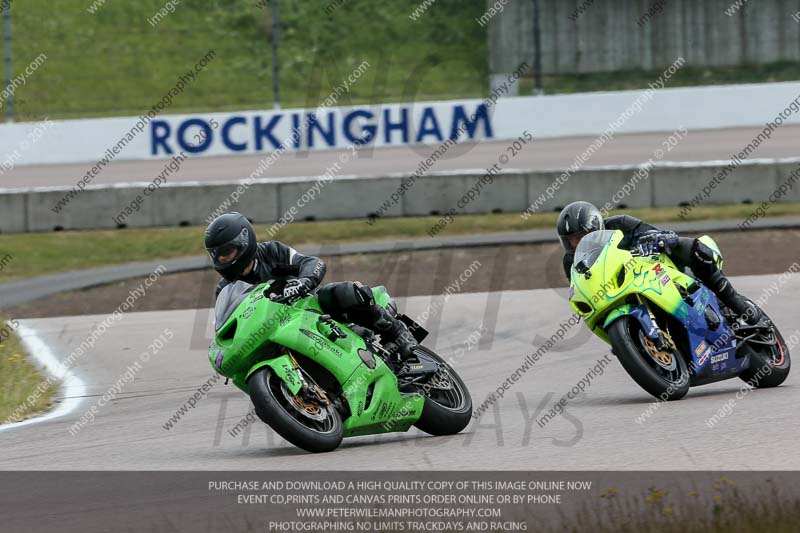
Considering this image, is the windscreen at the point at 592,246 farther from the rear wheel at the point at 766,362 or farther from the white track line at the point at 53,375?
the white track line at the point at 53,375

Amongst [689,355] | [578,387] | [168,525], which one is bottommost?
[578,387]

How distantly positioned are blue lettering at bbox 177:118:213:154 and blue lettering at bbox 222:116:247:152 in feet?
0.80

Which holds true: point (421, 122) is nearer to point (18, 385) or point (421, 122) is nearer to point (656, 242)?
point (18, 385)

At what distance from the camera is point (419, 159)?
20844 mm

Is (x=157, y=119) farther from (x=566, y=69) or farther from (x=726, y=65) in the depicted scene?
(x=726, y=65)

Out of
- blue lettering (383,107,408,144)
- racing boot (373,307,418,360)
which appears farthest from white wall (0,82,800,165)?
racing boot (373,307,418,360)

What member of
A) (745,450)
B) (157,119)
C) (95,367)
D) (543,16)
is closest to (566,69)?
(543,16)

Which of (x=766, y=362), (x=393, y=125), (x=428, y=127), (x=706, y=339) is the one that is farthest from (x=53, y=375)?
(x=428, y=127)

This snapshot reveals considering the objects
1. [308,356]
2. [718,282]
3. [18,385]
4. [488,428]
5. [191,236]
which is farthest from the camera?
[191,236]

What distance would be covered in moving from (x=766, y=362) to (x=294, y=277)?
10.7 ft

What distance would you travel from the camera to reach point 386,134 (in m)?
21.2

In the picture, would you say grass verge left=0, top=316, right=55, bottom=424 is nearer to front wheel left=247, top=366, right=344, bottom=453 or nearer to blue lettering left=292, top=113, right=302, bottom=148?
front wheel left=247, top=366, right=344, bottom=453

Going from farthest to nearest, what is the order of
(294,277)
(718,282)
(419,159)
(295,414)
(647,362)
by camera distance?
(419,159), (718,282), (647,362), (294,277), (295,414)

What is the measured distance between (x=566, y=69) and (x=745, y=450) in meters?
21.8
